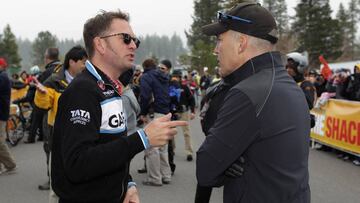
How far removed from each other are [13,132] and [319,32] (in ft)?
162

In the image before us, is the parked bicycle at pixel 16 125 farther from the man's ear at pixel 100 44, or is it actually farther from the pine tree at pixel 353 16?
the pine tree at pixel 353 16

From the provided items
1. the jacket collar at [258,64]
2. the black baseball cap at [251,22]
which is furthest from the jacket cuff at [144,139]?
the black baseball cap at [251,22]

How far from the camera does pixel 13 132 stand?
1177 centimetres

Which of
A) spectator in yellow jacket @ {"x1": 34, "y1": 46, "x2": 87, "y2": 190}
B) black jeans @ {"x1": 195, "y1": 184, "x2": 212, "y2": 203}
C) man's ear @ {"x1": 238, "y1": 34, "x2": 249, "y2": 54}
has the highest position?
man's ear @ {"x1": 238, "y1": 34, "x2": 249, "y2": 54}

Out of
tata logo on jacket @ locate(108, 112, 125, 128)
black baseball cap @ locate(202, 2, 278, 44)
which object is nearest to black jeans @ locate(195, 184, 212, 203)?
tata logo on jacket @ locate(108, 112, 125, 128)

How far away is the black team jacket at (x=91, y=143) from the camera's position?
1.98 meters

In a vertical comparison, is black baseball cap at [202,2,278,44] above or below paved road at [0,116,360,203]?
above

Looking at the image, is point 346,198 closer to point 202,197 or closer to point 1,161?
point 202,197

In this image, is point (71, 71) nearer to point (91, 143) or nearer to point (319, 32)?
point (91, 143)

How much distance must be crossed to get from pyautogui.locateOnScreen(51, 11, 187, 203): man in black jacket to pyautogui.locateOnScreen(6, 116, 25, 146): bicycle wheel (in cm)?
1014

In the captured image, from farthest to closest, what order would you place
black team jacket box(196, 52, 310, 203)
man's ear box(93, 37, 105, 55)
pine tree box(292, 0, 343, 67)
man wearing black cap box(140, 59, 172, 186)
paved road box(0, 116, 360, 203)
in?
pine tree box(292, 0, 343, 67) < man wearing black cap box(140, 59, 172, 186) < paved road box(0, 116, 360, 203) < man's ear box(93, 37, 105, 55) < black team jacket box(196, 52, 310, 203)

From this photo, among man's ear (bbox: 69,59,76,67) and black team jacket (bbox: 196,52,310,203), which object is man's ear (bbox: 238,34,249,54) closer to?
black team jacket (bbox: 196,52,310,203)

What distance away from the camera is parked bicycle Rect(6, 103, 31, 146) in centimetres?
1169

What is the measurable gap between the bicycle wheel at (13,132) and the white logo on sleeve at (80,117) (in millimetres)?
10457
